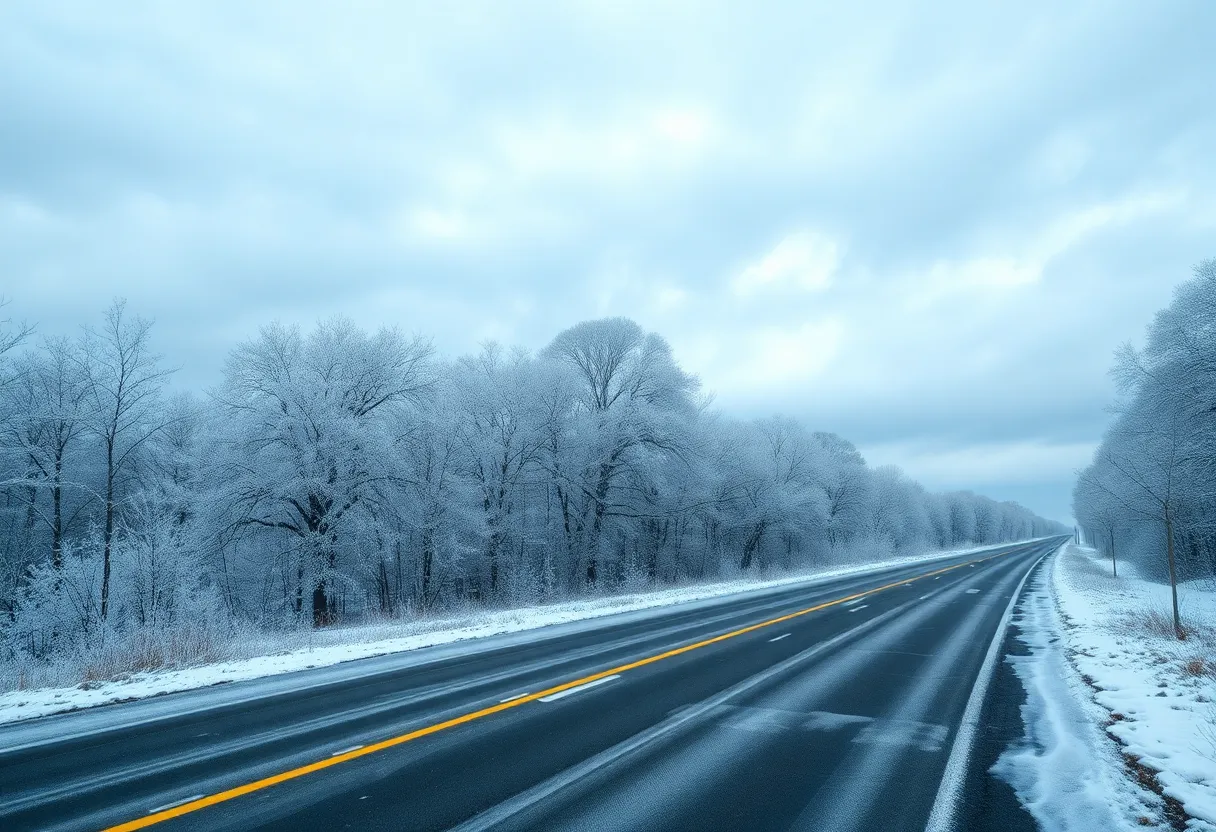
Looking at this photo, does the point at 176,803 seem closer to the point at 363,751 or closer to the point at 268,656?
the point at 363,751

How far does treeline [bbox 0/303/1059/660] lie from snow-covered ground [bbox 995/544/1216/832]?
15310 mm

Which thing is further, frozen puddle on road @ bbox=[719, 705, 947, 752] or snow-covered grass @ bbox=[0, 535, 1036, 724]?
snow-covered grass @ bbox=[0, 535, 1036, 724]

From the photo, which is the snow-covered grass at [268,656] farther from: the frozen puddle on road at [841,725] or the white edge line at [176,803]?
the frozen puddle on road at [841,725]

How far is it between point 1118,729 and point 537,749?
593 cm

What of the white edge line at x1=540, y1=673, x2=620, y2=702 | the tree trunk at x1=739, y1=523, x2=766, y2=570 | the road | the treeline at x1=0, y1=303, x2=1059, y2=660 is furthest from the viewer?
the tree trunk at x1=739, y1=523, x2=766, y2=570

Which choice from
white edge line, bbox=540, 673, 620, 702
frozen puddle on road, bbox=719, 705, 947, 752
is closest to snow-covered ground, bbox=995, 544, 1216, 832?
frozen puddle on road, bbox=719, 705, 947, 752

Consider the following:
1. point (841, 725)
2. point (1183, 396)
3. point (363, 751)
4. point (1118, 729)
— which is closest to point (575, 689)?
point (363, 751)

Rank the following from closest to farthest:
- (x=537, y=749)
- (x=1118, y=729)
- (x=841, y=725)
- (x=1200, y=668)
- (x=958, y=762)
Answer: (x=958, y=762) → (x=537, y=749) → (x=1118, y=729) → (x=841, y=725) → (x=1200, y=668)

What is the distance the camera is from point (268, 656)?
11.4 metres

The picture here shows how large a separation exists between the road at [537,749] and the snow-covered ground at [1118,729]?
44 centimetres

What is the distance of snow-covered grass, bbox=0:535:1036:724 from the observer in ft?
26.6

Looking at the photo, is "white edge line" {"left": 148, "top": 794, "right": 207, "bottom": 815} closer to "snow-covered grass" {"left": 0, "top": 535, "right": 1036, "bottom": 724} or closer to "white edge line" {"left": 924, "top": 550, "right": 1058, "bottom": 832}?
"snow-covered grass" {"left": 0, "top": 535, "right": 1036, "bottom": 724}

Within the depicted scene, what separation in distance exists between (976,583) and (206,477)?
31.5 m

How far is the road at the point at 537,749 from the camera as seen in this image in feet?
15.3
